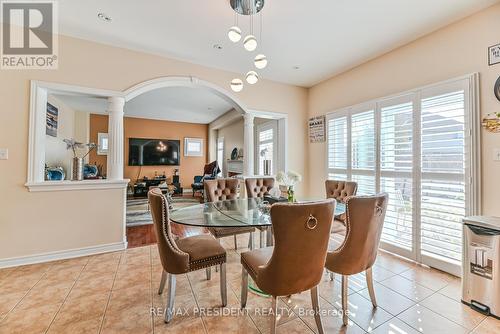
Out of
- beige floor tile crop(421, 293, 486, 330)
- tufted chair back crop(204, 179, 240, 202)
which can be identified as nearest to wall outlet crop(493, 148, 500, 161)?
beige floor tile crop(421, 293, 486, 330)

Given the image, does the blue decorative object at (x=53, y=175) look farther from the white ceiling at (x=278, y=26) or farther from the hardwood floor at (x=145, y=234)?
the white ceiling at (x=278, y=26)

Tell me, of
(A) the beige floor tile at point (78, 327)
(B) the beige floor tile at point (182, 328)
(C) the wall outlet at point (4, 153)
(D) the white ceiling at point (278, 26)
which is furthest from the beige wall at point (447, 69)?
(C) the wall outlet at point (4, 153)

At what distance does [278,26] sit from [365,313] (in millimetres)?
2946

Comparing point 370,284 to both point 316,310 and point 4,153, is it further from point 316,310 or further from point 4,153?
point 4,153

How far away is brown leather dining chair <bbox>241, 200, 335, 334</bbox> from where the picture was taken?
127 centimetres

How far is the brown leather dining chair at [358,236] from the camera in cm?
158

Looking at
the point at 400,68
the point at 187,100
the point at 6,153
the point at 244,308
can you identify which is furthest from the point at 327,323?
the point at 187,100

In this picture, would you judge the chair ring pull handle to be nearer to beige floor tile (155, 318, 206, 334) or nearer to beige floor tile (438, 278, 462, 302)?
beige floor tile (155, 318, 206, 334)

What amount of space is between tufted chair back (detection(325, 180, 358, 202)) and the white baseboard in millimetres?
2935

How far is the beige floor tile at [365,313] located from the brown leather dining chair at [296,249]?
0.42 m

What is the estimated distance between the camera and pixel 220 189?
3.07 m

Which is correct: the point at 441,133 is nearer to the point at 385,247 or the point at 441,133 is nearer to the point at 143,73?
the point at 385,247

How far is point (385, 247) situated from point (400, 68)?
241cm

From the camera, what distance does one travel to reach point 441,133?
246cm
